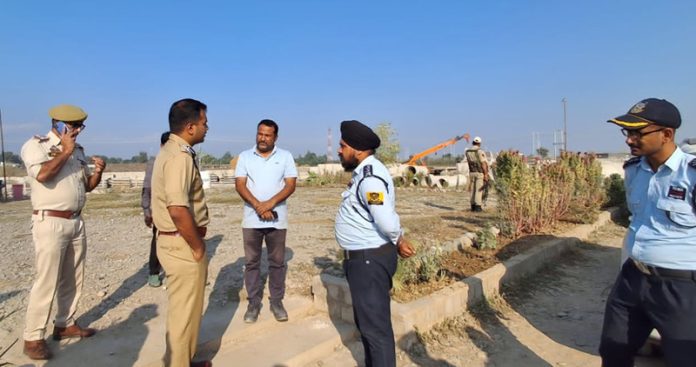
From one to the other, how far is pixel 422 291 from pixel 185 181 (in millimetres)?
2541

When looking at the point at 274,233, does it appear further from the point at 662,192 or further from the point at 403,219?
the point at 403,219

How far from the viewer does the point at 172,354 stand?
9.05 feet

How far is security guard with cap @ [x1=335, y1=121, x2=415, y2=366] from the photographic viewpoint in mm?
2707

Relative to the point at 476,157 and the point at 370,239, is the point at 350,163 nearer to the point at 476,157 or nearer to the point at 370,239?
the point at 370,239

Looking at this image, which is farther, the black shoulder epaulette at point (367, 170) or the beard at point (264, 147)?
the beard at point (264, 147)

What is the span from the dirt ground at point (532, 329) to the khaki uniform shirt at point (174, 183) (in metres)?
2.02

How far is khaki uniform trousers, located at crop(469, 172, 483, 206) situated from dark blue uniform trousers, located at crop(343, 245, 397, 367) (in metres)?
7.58

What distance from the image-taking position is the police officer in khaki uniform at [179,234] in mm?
2684

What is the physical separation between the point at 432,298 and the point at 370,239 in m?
1.52

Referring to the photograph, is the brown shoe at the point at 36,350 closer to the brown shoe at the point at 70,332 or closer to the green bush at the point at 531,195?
the brown shoe at the point at 70,332


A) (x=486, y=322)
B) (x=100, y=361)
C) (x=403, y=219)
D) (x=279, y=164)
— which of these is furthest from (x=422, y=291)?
(x=403, y=219)

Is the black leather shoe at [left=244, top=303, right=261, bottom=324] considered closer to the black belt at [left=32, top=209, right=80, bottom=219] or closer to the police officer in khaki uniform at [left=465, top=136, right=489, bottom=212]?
the black belt at [left=32, top=209, right=80, bottom=219]

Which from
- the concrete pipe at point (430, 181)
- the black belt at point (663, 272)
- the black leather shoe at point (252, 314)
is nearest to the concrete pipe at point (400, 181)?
the concrete pipe at point (430, 181)

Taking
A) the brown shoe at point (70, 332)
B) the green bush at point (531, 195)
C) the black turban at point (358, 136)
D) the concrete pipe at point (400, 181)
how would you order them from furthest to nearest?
the concrete pipe at point (400, 181) < the green bush at point (531, 195) < the brown shoe at point (70, 332) < the black turban at point (358, 136)
